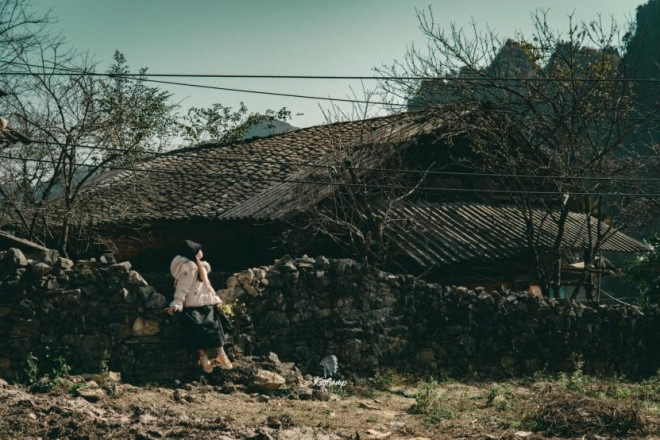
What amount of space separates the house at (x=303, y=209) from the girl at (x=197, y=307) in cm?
482

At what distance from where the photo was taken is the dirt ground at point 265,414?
7430 mm

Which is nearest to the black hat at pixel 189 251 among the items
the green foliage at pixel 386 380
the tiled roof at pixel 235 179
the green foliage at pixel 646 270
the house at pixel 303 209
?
the green foliage at pixel 386 380

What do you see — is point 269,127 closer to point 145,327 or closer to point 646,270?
point 646,270

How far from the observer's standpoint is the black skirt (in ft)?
31.4

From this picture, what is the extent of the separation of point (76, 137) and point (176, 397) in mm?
9099

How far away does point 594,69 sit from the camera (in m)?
17.1

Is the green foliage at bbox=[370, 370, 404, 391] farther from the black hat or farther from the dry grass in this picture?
the black hat

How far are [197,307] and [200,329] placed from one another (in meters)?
0.33

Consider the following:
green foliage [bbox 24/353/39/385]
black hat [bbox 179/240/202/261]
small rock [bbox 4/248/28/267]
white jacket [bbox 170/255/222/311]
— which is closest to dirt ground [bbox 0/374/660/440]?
green foliage [bbox 24/353/39/385]

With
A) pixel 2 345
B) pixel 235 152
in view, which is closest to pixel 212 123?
pixel 235 152

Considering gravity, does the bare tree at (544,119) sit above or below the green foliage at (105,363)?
above

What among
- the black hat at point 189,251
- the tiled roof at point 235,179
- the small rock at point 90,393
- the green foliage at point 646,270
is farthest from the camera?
the green foliage at point 646,270

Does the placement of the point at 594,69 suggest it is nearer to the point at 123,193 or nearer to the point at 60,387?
the point at 123,193

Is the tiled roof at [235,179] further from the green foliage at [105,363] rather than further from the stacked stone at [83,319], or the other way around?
the green foliage at [105,363]
